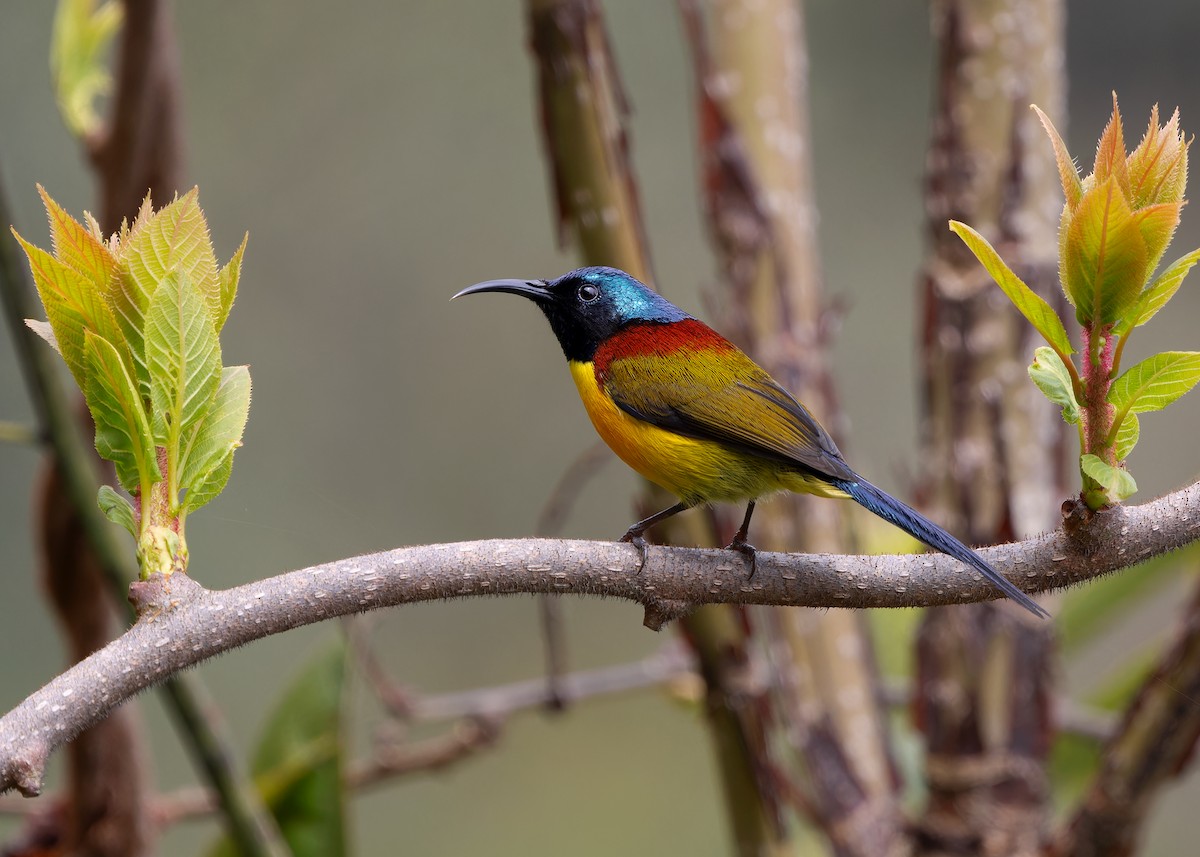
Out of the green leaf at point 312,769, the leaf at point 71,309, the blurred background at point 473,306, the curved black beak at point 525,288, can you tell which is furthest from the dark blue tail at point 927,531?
the blurred background at point 473,306

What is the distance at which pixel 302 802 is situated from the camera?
6.32 feet

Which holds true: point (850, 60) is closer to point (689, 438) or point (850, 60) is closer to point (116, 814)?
point (689, 438)

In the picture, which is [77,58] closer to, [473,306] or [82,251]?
[82,251]

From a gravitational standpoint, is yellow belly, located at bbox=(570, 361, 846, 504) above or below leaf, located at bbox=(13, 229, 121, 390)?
below

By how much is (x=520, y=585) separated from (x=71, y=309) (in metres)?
0.44

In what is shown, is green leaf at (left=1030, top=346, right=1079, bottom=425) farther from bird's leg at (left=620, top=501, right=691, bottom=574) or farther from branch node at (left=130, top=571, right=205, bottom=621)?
branch node at (left=130, top=571, right=205, bottom=621)

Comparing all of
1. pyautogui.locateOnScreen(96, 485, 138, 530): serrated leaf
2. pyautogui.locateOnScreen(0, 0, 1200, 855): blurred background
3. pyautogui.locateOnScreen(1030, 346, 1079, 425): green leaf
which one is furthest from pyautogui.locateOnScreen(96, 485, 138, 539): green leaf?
pyautogui.locateOnScreen(0, 0, 1200, 855): blurred background

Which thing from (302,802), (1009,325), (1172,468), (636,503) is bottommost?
(1172,468)

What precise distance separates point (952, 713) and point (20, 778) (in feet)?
5.10

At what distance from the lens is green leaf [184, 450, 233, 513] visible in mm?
1002

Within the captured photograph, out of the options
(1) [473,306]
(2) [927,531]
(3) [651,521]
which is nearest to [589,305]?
(3) [651,521]

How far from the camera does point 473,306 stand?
16.8ft

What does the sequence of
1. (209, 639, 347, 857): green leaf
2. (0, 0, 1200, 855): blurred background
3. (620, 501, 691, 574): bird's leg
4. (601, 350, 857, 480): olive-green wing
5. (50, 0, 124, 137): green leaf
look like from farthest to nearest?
(0, 0, 1200, 855): blurred background, (50, 0, 124, 137): green leaf, (209, 639, 347, 857): green leaf, (601, 350, 857, 480): olive-green wing, (620, 501, 691, 574): bird's leg

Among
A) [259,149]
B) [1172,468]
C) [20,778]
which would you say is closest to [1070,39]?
[1172,468]
